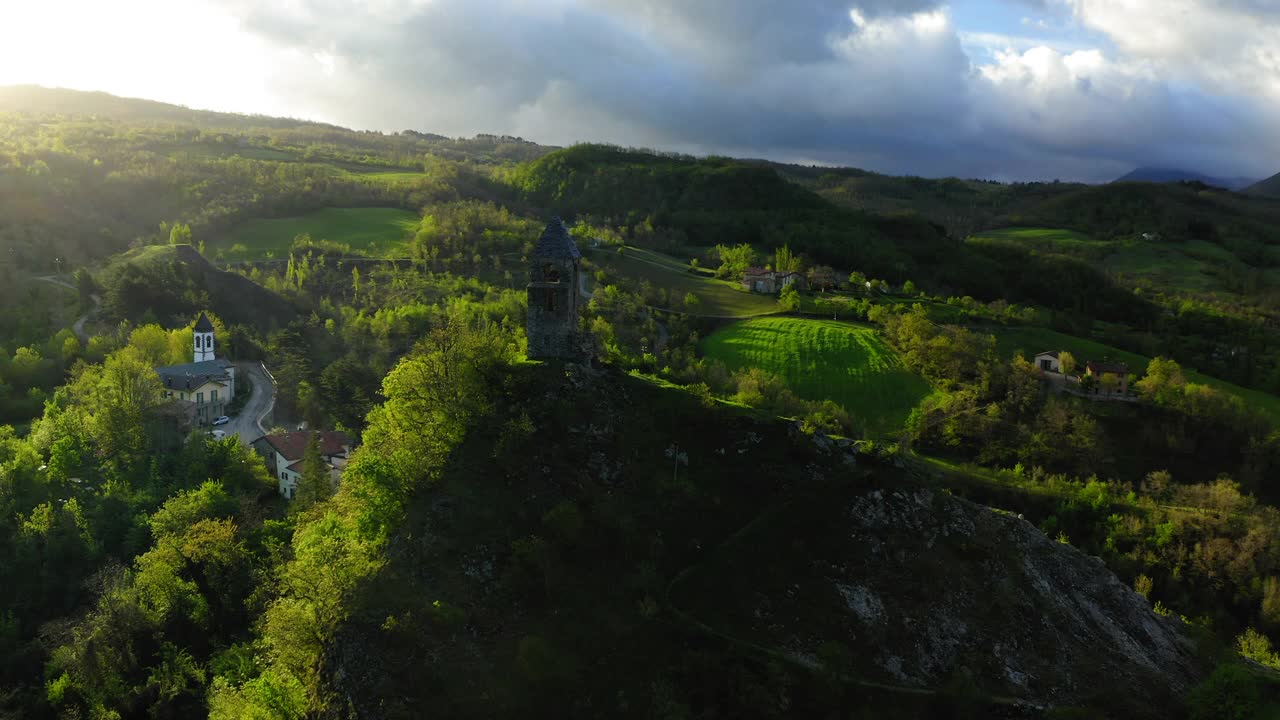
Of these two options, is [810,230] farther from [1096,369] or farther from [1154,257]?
[1154,257]

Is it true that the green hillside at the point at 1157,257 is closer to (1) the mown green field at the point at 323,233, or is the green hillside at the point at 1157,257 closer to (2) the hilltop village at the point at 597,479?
(2) the hilltop village at the point at 597,479

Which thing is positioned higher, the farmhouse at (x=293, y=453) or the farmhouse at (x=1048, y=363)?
the farmhouse at (x=1048, y=363)

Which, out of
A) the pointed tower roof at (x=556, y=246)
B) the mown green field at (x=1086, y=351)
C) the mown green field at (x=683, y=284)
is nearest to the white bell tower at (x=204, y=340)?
the mown green field at (x=683, y=284)

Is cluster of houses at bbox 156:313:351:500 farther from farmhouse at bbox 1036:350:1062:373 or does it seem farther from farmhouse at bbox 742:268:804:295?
farmhouse at bbox 1036:350:1062:373

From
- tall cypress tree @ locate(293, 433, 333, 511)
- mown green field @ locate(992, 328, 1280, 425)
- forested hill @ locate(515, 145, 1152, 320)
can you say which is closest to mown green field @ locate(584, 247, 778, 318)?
forested hill @ locate(515, 145, 1152, 320)

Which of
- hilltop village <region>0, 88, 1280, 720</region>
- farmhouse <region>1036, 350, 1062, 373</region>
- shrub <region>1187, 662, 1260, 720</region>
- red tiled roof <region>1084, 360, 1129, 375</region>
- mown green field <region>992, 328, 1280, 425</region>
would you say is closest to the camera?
hilltop village <region>0, 88, 1280, 720</region>

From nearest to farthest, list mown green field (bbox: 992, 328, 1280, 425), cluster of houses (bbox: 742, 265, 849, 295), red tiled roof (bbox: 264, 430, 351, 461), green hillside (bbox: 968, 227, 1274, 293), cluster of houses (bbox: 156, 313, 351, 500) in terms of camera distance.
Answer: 1. cluster of houses (bbox: 156, 313, 351, 500)
2. red tiled roof (bbox: 264, 430, 351, 461)
3. mown green field (bbox: 992, 328, 1280, 425)
4. cluster of houses (bbox: 742, 265, 849, 295)
5. green hillside (bbox: 968, 227, 1274, 293)

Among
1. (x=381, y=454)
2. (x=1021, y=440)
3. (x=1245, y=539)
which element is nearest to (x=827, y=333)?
(x=1021, y=440)
